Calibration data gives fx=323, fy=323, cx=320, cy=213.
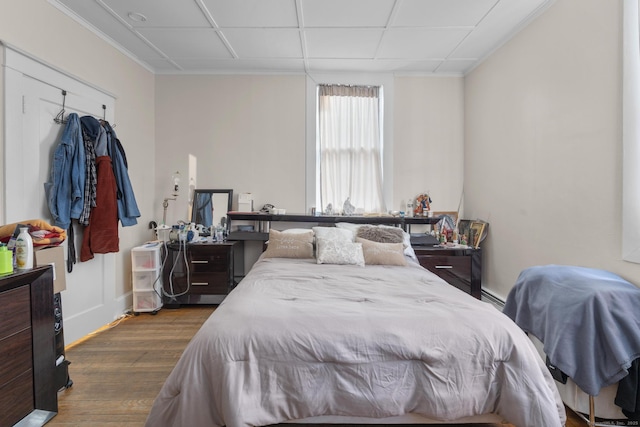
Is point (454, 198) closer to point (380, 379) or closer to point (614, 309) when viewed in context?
point (614, 309)

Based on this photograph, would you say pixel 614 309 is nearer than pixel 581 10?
Yes

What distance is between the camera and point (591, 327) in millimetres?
1623

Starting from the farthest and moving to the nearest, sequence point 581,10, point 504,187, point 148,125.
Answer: point 148,125 < point 504,187 < point 581,10

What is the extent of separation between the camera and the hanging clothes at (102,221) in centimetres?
287

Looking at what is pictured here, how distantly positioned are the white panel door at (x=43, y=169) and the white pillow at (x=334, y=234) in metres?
2.14

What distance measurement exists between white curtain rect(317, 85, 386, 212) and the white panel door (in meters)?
2.40

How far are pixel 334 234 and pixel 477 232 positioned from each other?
1740 millimetres

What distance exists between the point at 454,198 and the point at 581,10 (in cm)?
220

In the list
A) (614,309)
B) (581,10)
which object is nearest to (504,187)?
(581,10)

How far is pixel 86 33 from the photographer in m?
2.93

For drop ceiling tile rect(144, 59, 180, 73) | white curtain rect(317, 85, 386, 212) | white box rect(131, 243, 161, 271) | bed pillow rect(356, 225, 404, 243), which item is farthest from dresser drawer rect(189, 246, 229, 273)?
drop ceiling tile rect(144, 59, 180, 73)

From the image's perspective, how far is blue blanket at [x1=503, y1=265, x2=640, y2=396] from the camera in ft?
5.19

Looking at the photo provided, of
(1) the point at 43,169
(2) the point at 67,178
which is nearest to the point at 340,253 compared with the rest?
(2) the point at 67,178

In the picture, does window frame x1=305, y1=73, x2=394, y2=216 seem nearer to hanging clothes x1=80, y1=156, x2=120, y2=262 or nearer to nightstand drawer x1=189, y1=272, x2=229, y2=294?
nightstand drawer x1=189, y1=272, x2=229, y2=294
